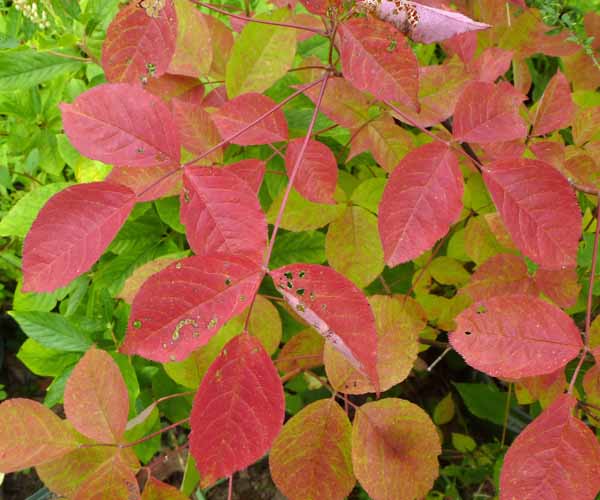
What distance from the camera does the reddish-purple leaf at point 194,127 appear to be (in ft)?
2.41

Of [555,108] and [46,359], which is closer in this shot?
[555,108]

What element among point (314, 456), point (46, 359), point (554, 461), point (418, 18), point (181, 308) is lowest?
point (46, 359)

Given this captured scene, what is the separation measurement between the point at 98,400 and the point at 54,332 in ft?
1.04

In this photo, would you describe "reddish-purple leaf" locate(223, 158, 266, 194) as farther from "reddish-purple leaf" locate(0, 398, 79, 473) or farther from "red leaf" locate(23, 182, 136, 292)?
"reddish-purple leaf" locate(0, 398, 79, 473)

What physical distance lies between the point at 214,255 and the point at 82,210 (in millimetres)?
161

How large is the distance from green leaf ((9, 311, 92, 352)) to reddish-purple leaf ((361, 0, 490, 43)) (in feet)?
2.40

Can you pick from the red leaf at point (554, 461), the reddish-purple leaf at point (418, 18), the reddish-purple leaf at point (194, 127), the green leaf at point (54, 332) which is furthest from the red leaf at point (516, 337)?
the green leaf at point (54, 332)

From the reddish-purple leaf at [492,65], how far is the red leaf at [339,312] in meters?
0.52

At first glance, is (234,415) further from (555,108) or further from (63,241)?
(555,108)

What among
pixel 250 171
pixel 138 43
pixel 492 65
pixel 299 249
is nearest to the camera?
pixel 138 43


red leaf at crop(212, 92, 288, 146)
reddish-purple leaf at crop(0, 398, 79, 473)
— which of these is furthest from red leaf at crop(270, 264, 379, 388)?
reddish-purple leaf at crop(0, 398, 79, 473)

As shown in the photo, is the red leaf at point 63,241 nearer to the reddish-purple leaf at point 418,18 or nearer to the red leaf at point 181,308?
Answer: the red leaf at point 181,308

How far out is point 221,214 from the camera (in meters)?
0.56

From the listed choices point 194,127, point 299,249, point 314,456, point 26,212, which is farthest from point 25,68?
point 314,456
